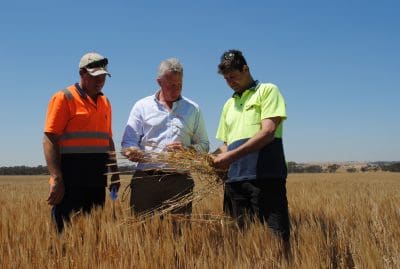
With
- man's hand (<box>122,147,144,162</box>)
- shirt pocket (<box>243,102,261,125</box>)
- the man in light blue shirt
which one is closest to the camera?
shirt pocket (<box>243,102,261,125</box>)

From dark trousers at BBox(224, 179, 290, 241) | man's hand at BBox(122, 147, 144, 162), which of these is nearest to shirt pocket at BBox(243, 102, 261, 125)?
dark trousers at BBox(224, 179, 290, 241)

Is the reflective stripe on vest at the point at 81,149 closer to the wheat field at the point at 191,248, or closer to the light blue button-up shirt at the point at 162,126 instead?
the light blue button-up shirt at the point at 162,126


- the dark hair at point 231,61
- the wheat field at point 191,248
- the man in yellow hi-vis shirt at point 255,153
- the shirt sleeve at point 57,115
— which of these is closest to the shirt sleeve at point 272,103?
the man in yellow hi-vis shirt at point 255,153

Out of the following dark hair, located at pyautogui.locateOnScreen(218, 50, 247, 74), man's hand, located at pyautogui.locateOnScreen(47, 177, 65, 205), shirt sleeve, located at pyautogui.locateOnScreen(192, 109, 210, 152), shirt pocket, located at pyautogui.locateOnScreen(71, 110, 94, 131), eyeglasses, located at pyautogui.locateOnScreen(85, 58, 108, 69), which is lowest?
man's hand, located at pyautogui.locateOnScreen(47, 177, 65, 205)

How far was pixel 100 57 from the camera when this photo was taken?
340cm

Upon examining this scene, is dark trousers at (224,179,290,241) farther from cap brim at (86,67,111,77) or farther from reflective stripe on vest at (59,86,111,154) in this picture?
cap brim at (86,67,111,77)

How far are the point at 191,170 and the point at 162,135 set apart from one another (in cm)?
43

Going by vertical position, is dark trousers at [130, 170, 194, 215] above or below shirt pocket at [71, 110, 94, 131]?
below

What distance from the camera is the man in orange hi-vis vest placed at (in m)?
3.24

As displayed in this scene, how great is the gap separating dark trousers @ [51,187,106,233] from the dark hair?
4.54 feet

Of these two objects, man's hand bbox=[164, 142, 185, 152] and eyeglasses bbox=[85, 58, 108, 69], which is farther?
eyeglasses bbox=[85, 58, 108, 69]

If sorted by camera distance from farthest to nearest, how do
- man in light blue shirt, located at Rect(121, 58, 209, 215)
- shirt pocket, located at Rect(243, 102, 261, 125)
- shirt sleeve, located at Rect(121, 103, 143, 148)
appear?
shirt sleeve, located at Rect(121, 103, 143, 148) < man in light blue shirt, located at Rect(121, 58, 209, 215) < shirt pocket, located at Rect(243, 102, 261, 125)

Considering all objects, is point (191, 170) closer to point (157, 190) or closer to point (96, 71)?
point (157, 190)

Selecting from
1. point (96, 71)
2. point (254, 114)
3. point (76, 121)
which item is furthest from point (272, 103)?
point (76, 121)
